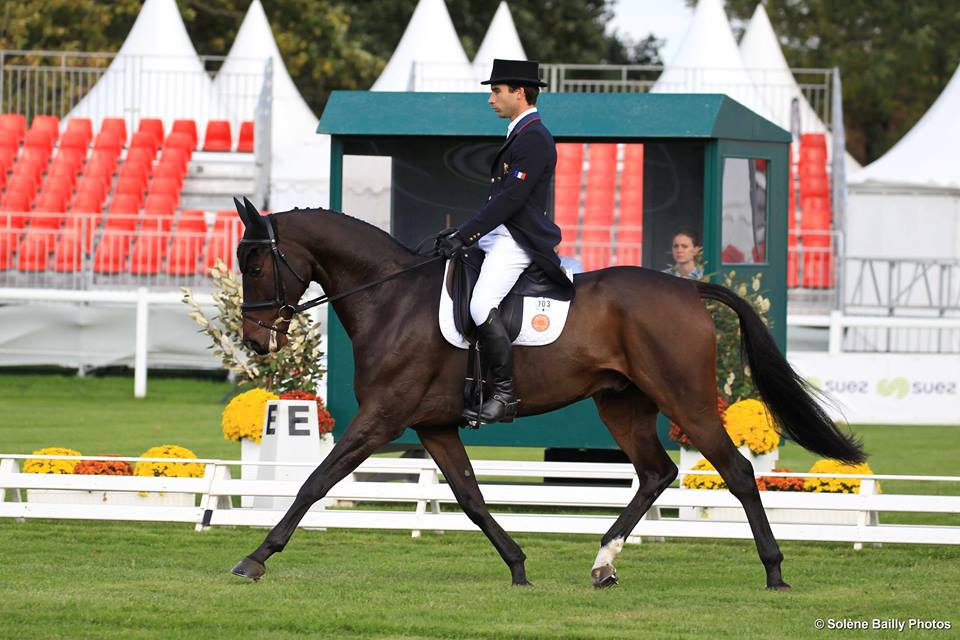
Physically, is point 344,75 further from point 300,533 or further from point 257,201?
point 300,533

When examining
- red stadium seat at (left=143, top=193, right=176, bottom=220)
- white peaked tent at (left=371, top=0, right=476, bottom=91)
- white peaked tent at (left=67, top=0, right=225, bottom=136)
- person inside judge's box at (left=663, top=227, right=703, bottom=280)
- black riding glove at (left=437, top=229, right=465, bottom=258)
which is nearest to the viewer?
black riding glove at (left=437, top=229, right=465, bottom=258)

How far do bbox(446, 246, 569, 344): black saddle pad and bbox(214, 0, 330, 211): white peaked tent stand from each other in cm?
1537

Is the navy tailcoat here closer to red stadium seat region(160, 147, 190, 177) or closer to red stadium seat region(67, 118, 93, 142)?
red stadium seat region(160, 147, 190, 177)

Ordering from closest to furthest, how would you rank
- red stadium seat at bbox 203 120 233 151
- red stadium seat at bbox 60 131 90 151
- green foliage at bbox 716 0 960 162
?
1. red stadium seat at bbox 60 131 90 151
2. red stadium seat at bbox 203 120 233 151
3. green foliage at bbox 716 0 960 162

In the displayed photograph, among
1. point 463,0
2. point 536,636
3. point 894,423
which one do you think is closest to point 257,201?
point 894,423

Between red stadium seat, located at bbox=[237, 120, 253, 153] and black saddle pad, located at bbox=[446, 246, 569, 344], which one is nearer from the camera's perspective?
black saddle pad, located at bbox=[446, 246, 569, 344]

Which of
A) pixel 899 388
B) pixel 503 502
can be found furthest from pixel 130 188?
pixel 503 502

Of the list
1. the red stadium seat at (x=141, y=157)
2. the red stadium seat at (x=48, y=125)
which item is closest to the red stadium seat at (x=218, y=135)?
the red stadium seat at (x=141, y=157)

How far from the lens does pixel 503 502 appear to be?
10.5 m

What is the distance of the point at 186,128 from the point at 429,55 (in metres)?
5.09

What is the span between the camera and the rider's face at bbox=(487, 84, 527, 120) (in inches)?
344

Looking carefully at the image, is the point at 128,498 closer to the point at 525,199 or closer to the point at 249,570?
the point at 249,570

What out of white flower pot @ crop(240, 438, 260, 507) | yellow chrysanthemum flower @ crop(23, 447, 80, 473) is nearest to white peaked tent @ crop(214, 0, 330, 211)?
white flower pot @ crop(240, 438, 260, 507)

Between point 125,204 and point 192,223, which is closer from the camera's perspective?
point 192,223
